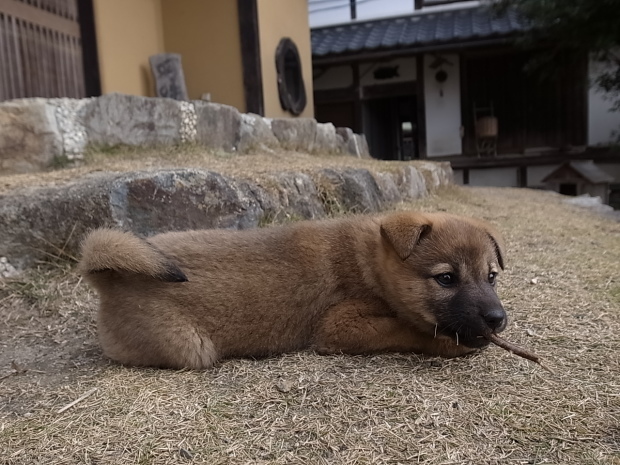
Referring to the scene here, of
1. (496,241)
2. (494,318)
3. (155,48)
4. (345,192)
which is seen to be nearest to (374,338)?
(494,318)

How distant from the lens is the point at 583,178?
1200 centimetres

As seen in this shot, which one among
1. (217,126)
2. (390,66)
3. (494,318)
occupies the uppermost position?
(390,66)

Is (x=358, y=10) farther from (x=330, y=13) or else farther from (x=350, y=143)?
(x=350, y=143)

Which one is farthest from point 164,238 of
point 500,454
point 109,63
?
point 109,63

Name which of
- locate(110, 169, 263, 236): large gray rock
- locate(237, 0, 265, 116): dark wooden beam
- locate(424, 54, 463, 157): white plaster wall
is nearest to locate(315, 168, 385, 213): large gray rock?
locate(110, 169, 263, 236): large gray rock

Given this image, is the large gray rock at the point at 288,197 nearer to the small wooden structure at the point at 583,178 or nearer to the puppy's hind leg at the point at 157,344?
the puppy's hind leg at the point at 157,344

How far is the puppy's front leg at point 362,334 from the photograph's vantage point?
8.24 feet

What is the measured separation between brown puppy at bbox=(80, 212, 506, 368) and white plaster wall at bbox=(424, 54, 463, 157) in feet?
38.0

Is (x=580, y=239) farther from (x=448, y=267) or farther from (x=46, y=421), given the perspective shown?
(x=46, y=421)

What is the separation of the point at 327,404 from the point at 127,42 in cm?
672

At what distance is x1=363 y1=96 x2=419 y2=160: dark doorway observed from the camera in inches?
615

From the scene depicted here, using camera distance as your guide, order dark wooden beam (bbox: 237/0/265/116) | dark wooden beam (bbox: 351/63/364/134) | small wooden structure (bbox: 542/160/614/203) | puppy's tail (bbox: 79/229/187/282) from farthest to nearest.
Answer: dark wooden beam (bbox: 351/63/364/134), small wooden structure (bbox: 542/160/614/203), dark wooden beam (bbox: 237/0/265/116), puppy's tail (bbox: 79/229/187/282)

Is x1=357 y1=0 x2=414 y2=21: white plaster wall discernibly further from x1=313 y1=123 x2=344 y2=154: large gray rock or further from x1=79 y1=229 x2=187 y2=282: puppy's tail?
x1=79 y1=229 x2=187 y2=282: puppy's tail

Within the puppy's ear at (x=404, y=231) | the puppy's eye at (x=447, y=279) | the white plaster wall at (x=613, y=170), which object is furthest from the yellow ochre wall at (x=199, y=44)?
the white plaster wall at (x=613, y=170)
